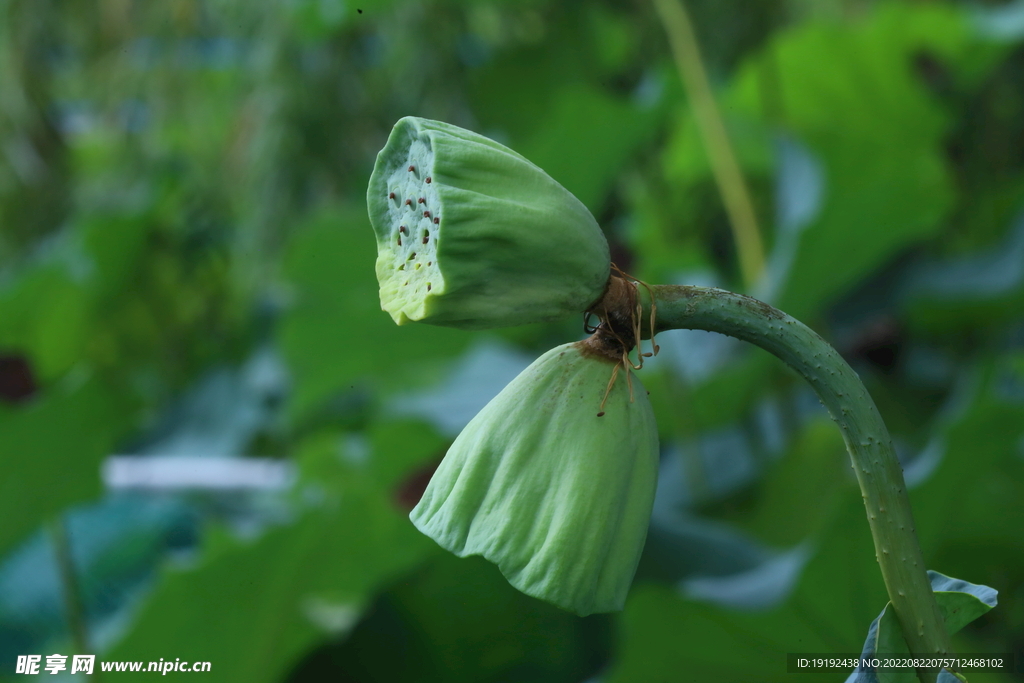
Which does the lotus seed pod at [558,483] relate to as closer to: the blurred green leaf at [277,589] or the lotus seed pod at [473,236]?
the lotus seed pod at [473,236]

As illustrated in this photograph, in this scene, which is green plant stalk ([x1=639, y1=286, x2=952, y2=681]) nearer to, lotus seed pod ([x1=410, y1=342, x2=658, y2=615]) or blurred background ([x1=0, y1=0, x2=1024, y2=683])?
lotus seed pod ([x1=410, y1=342, x2=658, y2=615])

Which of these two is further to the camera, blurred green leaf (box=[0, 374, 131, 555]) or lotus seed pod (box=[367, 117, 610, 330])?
blurred green leaf (box=[0, 374, 131, 555])

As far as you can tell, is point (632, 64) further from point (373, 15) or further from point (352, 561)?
point (352, 561)

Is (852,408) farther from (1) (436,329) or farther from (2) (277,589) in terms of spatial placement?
(1) (436,329)

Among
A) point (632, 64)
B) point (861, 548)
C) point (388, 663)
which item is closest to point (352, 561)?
point (388, 663)

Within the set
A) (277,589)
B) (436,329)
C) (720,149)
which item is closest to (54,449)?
(277,589)

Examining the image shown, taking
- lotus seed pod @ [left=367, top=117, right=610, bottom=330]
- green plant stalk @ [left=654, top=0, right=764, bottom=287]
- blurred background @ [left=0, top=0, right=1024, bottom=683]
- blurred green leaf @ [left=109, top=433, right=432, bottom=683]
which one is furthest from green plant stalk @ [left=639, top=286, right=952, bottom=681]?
green plant stalk @ [left=654, top=0, right=764, bottom=287]

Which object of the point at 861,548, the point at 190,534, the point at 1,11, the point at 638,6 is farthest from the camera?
the point at 1,11
